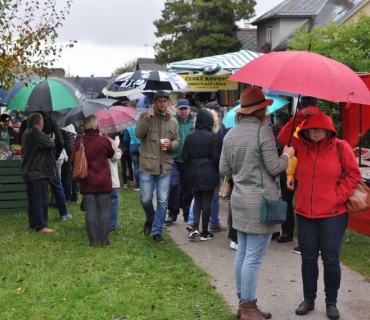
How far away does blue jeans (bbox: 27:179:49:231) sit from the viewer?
878 centimetres

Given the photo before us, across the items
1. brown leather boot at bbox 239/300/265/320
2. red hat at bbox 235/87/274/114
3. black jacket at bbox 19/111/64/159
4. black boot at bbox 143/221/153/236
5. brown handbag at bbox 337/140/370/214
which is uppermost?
red hat at bbox 235/87/274/114

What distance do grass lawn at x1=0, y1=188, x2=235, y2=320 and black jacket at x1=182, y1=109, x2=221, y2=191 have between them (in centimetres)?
97

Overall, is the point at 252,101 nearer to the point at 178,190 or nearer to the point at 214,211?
the point at 214,211

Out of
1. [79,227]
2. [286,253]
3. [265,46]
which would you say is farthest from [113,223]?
[265,46]

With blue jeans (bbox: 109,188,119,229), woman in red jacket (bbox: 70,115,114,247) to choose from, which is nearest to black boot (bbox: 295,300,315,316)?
woman in red jacket (bbox: 70,115,114,247)

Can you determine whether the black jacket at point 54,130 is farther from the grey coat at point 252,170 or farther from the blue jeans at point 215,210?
the grey coat at point 252,170

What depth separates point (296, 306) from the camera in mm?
5613

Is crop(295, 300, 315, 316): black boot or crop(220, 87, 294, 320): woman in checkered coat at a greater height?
crop(220, 87, 294, 320): woman in checkered coat

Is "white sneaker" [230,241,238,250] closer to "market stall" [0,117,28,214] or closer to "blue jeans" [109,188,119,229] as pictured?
"blue jeans" [109,188,119,229]

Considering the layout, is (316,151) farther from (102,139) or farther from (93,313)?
(102,139)

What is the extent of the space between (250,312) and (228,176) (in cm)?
118

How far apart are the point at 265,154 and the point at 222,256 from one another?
114 inches

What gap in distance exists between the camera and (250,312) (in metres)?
5.08

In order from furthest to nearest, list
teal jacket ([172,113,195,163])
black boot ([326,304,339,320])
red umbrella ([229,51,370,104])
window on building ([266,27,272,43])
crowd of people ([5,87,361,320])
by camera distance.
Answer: window on building ([266,27,272,43]) < teal jacket ([172,113,195,163]) < black boot ([326,304,339,320]) < crowd of people ([5,87,361,320]) < red umbrella ([229,51,370,104])
